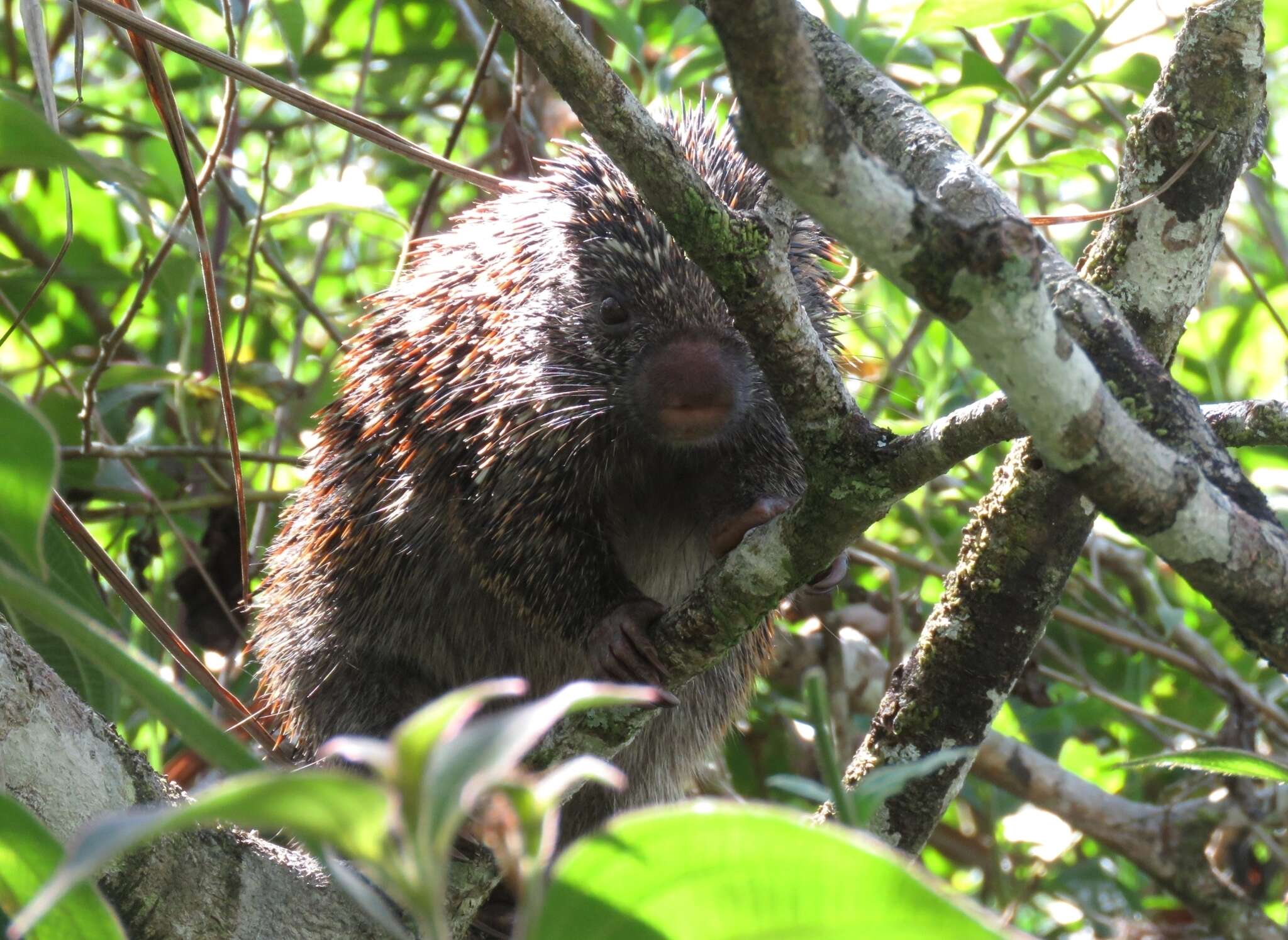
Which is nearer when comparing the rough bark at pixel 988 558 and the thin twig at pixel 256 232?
the rough bark at pixel 988 558

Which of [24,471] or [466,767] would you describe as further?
[24,471]

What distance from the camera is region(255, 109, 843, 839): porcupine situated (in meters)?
2.88

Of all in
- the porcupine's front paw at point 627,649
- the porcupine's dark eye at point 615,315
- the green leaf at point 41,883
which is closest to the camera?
the green leaf at point 41,883

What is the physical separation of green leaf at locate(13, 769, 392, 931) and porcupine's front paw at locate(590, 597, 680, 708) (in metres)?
1.54

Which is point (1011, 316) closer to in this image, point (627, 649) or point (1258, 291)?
point (627, 649)

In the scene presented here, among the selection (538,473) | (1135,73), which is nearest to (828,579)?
(538,473)

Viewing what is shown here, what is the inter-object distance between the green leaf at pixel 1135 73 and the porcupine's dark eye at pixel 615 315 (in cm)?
145

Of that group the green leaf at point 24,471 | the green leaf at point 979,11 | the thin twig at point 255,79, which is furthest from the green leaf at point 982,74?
the green leaf at point 24,471

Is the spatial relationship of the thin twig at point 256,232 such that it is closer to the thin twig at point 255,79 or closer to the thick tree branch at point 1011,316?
the thin twig at point 255,79

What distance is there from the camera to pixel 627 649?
2.44 metres

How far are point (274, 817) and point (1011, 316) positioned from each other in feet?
3.07

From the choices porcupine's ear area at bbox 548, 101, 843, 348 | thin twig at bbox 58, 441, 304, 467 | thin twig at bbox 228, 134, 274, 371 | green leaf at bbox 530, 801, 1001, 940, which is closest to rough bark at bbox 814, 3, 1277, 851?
porcupine's ear area at bbox 548, 101, 843, 348

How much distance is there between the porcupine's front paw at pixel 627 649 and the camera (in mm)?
2393

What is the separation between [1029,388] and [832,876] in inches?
28.3
